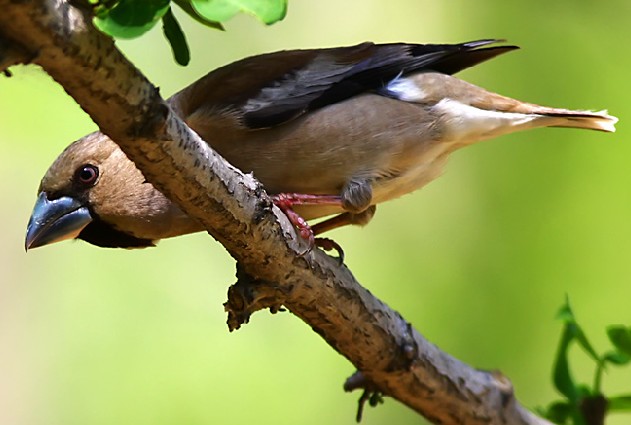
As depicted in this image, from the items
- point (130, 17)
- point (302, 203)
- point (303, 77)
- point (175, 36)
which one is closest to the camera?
point (130, 17)

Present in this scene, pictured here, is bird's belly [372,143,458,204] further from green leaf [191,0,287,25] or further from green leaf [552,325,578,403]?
green leaf [191,0,287,25]

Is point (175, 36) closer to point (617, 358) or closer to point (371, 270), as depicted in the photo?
point (617, 358)

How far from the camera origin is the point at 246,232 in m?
2.04

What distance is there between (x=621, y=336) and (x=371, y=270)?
1730 millimetres

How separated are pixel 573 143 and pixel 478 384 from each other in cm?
175

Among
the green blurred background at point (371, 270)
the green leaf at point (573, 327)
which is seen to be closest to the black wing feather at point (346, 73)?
the green leaf at point (573, 327)

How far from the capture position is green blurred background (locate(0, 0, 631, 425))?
4.01 m

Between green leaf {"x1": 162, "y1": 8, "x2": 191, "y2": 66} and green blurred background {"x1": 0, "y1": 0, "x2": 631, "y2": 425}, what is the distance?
7.76 ft

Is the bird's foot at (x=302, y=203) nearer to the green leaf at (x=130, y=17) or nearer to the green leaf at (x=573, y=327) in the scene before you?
the green leaf at (x=573, y=327)

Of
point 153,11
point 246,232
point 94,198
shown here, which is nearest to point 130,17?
point 153,11

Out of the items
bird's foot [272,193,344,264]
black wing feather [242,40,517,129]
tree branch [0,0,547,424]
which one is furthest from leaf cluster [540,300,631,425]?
black wing feather [242,40,517,129]

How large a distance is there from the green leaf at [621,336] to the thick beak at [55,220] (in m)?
1.56

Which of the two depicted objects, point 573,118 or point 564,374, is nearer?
point 564,374

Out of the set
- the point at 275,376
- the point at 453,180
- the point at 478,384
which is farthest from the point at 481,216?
the point at 478,384
